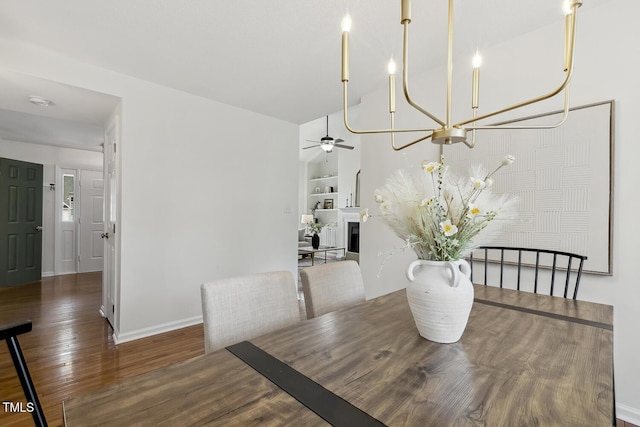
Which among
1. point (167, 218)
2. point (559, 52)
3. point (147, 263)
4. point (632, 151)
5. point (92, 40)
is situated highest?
point (92, 40)

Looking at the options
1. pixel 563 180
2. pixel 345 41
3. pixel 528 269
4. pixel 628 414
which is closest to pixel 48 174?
pixel 345 41

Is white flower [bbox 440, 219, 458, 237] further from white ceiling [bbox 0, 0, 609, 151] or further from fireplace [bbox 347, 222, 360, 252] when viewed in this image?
fireplace [bbox 347, 222, 360, 252]

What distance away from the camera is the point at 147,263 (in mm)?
2676

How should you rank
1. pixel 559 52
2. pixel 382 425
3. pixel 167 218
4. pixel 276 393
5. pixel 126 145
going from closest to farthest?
pixel 382 425, pixel 276 393, pixel 559 52, pixel 126 145, pixel 167 218

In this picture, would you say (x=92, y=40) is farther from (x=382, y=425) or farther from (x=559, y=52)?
(x=559, y=52)

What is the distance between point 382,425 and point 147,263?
2725 millimetres

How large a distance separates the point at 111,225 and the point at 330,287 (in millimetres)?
2634

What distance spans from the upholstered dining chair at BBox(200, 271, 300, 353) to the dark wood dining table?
213 millimetres

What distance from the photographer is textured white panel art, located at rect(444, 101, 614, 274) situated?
5.42ft

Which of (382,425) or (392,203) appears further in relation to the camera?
(392,203)

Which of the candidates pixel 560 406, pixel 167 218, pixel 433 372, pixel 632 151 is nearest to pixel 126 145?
pixel 167 218

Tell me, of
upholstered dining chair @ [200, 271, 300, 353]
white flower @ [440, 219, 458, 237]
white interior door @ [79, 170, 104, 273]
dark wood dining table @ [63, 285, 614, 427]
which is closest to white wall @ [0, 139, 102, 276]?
white interior door @ [79, 170, 104, 273]

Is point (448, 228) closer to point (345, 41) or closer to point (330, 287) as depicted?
point (345, 41)

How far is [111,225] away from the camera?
9.64 feet
